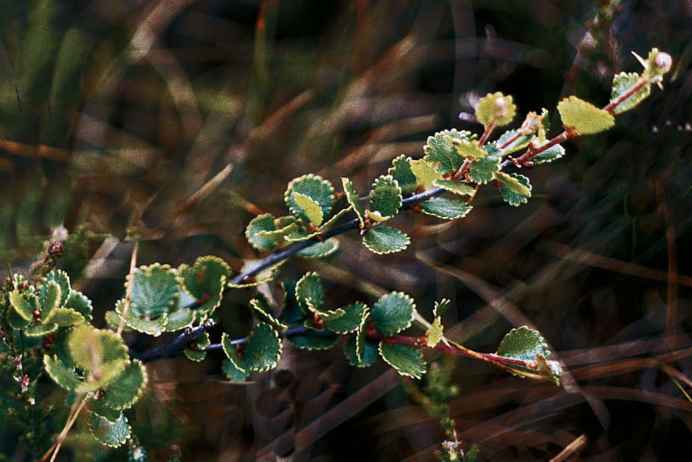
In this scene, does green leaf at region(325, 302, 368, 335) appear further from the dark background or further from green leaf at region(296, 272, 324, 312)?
the dark background

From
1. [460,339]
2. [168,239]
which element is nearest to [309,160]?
[168,239]

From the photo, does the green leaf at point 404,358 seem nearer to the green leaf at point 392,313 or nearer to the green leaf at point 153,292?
the green leaf at point 392,313

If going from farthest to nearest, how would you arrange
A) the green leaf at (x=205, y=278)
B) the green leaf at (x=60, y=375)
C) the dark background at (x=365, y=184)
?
the dark background at (x=365, y=184), the green leaf at (x=205, y=278), the green leaf at (x=60, y=375)

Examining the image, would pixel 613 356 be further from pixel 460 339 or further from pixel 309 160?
pixel 309 160

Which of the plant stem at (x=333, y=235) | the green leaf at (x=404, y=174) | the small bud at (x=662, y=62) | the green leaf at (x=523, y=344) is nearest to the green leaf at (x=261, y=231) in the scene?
the plant stem at (x=333, y=235)

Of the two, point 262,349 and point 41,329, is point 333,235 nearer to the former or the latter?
point 262,349

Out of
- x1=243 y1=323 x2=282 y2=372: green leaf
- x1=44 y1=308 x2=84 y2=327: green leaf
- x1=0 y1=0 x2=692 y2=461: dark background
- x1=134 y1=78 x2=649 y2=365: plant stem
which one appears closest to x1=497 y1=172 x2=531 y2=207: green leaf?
x1=134 y1=78 x2=649 y2=365: plant stem
